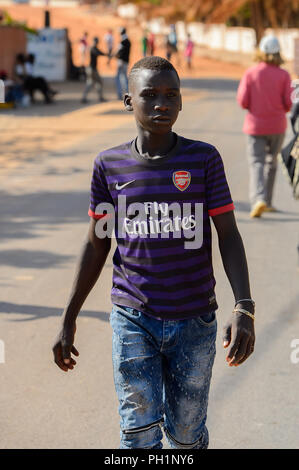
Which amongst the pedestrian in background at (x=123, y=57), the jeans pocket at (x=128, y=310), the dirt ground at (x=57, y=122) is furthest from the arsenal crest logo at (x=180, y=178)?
the pedestrian in background at (x=123, y=57)

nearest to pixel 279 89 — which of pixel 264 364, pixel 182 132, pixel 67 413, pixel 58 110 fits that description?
pixel 264 364

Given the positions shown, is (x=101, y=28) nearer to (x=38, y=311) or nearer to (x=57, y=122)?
(x=57, y=122)

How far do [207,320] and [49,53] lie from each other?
31458 mm

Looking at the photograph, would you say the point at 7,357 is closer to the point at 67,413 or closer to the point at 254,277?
the point at 67,413

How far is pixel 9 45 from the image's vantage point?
1090 inches

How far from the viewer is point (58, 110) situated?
25.0 metres

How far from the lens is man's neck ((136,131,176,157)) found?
3.37m

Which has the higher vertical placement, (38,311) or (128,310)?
(128,310)

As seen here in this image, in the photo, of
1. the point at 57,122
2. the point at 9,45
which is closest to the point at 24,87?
the point at 9,45

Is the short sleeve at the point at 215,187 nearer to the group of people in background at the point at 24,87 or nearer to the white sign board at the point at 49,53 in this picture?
the group of people in background at the point at 24,87

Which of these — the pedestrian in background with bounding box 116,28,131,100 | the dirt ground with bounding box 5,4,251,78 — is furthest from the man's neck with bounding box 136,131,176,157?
the dirt ground with bounding box 5,4,251,78

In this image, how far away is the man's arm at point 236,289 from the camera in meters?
3.26

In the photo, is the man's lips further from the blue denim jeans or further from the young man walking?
the blue denim jeans

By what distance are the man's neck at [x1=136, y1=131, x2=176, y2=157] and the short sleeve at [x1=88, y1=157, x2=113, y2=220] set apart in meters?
0.19
